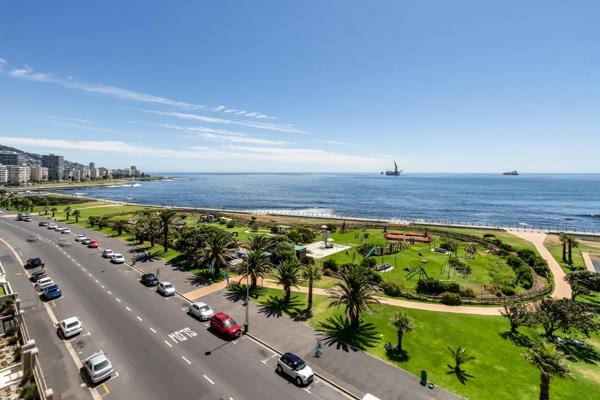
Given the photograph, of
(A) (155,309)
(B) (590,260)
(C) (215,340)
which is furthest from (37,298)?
(B) (590,260)

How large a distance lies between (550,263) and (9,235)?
11983cm

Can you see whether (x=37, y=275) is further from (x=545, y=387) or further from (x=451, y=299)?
(x=545, y=387)

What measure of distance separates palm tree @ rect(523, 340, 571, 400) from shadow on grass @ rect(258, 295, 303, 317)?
72.8 feet

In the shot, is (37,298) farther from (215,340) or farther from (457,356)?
(457,356)

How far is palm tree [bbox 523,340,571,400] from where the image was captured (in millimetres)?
19766

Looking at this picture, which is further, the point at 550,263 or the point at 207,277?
the point at 550,263

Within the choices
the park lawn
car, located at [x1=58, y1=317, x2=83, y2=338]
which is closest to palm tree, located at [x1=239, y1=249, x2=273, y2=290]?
the park lawn

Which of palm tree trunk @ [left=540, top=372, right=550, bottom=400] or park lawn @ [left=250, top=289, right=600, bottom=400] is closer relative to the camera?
palm tree trunk @ [left=540, top=372, right=550, bottom=400]

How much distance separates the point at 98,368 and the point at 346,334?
21679 mm

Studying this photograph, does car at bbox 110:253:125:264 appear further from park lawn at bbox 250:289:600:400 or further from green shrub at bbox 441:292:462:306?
green shrub at bbox 441:292:462:306

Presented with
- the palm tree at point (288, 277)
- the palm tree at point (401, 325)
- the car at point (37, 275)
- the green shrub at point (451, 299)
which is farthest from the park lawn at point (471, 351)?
the car at point (37, 275)

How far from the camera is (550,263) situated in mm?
59500

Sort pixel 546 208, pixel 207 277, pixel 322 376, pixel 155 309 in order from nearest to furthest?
1. pixel 322 376
2. pixel 155 309
3. pixel 207 277
4. pixel 546 208

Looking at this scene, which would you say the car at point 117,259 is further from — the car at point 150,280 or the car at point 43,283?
the car at point 150,280
